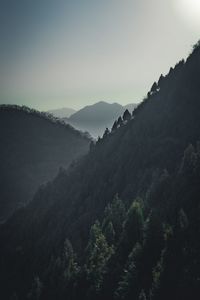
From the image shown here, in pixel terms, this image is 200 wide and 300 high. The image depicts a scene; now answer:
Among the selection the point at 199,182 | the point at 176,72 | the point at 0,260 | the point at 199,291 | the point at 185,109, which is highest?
the point at 176,72

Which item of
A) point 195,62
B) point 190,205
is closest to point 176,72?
point 195,62

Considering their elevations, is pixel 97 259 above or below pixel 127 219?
below

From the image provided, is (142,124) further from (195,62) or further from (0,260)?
(0,260)

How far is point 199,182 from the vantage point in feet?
186

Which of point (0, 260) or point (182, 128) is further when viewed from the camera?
point (0, 260)

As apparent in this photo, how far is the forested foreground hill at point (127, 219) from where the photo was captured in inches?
1775

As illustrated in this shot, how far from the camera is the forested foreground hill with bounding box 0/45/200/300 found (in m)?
45.1

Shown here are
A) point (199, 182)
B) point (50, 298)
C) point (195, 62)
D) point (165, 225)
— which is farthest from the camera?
point (195, 62)

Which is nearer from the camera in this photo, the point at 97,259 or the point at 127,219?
the point at 97,259

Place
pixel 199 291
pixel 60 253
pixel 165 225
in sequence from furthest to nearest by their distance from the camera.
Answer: pixel 60 253 → pixel 165 225 → pixel 199 291

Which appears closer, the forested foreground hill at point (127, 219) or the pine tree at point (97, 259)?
the forested foreground hill at point (127, 219)

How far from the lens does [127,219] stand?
5966 cm

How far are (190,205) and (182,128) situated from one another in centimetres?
4703

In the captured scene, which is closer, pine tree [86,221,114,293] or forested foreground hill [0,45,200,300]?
forested foreground hill [0,45,200,300]
